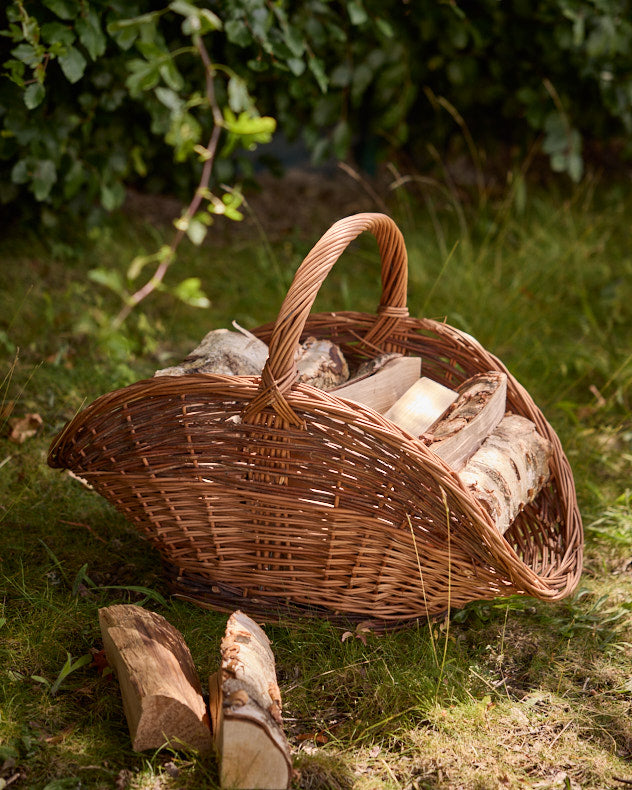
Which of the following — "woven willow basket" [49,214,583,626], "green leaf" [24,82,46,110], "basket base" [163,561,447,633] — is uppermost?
"green leaf" [24,82,46,110]

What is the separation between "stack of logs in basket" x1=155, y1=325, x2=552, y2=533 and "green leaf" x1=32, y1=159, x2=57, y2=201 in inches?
56.8

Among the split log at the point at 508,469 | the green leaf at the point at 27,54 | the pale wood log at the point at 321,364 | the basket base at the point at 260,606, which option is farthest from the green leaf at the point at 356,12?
the basket base at the point at 260,606

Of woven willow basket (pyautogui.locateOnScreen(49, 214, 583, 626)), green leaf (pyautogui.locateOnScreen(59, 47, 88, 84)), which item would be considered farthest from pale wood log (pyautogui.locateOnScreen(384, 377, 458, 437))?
green leaf (pyautogui.locateOnScreen(59, 47, 88, 84))

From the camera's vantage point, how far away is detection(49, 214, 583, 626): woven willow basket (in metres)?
1.52

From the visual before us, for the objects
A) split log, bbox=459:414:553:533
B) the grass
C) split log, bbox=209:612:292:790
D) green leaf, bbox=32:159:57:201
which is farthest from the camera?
green leaf, bbox=32:159:57:201

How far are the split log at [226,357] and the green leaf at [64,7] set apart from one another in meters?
1.28

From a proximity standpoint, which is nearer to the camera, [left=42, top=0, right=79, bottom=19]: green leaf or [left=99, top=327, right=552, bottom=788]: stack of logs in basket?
[left=99, top=327, right=552, bottom=788]: stack of logs in basket

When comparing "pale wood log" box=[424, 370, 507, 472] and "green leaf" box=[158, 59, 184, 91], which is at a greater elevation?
"green leaf" box=[158, 59, 184, 91]

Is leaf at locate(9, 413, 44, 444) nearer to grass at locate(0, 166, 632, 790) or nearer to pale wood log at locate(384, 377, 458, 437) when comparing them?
grass at locate(0, 166, 632, 790)

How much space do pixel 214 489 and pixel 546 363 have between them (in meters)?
1.80

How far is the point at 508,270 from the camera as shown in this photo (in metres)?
3.65

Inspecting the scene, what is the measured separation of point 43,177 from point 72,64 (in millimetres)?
573

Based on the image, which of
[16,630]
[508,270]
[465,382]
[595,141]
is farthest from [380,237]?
[595,141]

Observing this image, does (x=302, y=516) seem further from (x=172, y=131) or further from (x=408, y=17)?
(x=408, y=17)
